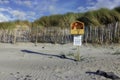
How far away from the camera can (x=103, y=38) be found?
20234mm

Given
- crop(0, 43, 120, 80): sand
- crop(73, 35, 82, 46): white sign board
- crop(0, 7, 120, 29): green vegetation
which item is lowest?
crop(0, 43, 120, 80): sand

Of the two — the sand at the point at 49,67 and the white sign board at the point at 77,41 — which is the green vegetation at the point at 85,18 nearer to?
the sand at the point at 49,67

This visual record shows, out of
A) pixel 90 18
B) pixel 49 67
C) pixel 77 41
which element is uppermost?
pixel 90 18

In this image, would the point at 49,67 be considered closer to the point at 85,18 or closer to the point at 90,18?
the point at 90,18

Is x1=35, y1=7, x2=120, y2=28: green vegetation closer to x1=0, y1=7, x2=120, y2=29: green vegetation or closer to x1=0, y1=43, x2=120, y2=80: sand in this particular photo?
x1=0, y1=7, x2=120, y2=29: green vegetation

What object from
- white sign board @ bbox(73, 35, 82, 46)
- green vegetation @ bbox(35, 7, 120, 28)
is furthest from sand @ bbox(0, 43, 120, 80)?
green vegetation @ bbox(35, 7, 120, 28)

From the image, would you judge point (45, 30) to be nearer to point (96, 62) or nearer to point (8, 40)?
point (8, 40)

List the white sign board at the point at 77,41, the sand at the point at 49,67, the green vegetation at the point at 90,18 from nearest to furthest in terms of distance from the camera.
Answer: the sand at the point at 49,67 → the white sign board at the point at 77,41 → the green vegetation at the point at 90,18

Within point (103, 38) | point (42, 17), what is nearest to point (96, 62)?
point (103, 38)

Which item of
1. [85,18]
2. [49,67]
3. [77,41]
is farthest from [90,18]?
[49,67]

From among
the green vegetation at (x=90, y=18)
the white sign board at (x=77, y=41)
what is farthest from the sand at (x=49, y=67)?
the green vegetation at (x=90, y=18)

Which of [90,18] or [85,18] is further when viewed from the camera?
[85,18]

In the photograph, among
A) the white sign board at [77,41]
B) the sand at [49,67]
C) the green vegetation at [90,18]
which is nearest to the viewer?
the sand at [49,67]

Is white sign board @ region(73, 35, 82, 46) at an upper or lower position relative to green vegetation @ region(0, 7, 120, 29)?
lower
